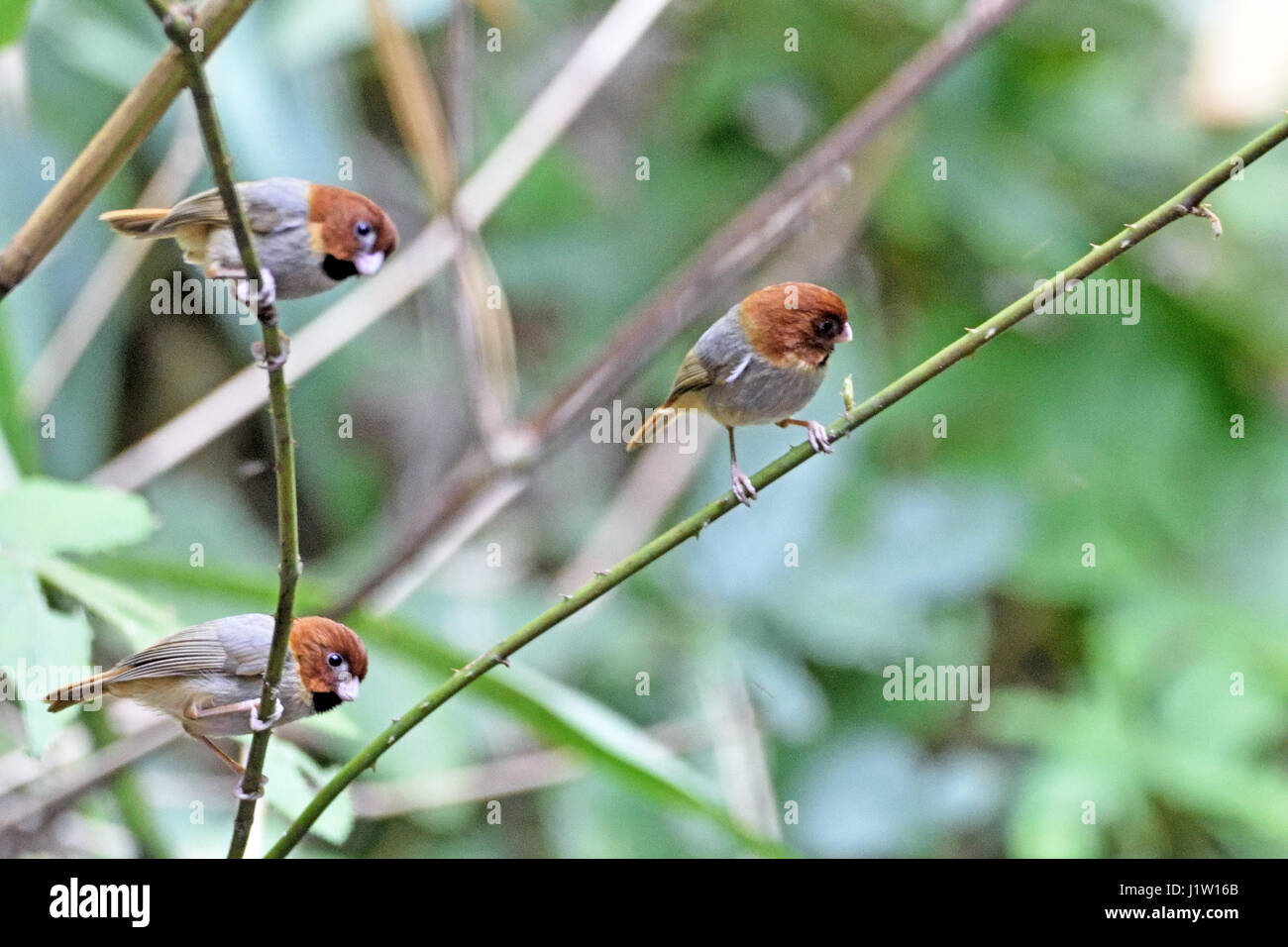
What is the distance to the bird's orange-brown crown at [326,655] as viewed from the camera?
0.78m

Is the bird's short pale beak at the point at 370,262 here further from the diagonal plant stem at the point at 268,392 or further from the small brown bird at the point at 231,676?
the small brown bird at the point at 231,676

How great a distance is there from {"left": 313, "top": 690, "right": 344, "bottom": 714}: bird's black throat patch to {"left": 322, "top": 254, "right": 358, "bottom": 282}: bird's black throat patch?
261mm

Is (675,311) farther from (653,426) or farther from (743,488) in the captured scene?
(743,488)

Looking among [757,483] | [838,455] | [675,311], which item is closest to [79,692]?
[757,483]

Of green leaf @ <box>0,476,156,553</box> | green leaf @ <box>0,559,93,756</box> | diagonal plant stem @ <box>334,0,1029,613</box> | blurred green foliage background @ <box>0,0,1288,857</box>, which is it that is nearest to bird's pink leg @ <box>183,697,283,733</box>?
green leaf @ <box>0,559,93,756</box>

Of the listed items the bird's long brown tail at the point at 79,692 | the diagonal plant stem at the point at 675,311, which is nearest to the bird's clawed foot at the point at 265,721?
the bird's long brown tail at the point at 79,692

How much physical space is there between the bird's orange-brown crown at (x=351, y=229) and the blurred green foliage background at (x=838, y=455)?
1.60m

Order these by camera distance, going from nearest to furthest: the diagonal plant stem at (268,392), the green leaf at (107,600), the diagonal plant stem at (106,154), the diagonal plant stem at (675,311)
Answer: the diagonal plant stem at (268,392) → the diagonal plant stem at (106,154) → the green leaf at (107,600) → the diagonal plant stem at (675,311)

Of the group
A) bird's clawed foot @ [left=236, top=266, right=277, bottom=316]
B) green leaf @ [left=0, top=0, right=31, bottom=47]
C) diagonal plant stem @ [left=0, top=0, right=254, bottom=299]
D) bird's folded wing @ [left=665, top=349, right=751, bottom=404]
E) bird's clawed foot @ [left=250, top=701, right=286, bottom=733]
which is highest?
green leaf @ [left=0, top=0, right=31, bottom=47]

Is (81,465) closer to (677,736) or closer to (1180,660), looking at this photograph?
(677,736)

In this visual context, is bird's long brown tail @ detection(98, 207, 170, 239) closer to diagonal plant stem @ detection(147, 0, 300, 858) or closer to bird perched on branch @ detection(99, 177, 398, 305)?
bird perched on branch @ detection(99, 177, 398, 305)

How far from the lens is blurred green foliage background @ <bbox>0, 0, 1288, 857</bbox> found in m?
3.02

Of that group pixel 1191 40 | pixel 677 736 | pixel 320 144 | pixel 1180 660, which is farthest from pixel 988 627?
pixel 320 144

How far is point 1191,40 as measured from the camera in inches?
157
